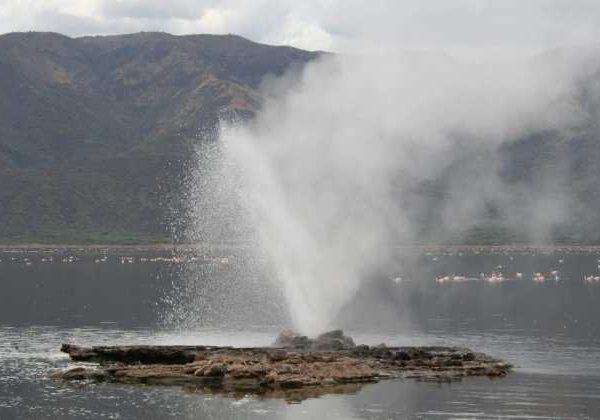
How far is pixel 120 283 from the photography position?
17688 centimetres

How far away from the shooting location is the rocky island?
71.9 m

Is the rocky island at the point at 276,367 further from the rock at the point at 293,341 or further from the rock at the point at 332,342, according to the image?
the rock at the point at 293,341

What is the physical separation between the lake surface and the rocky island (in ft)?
5.53

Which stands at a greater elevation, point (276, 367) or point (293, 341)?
point (293, 341)

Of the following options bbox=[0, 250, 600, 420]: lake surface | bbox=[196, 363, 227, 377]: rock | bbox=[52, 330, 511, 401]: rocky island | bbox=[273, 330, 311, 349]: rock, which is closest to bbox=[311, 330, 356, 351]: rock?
bbox=[52, 330, 511, 401]: rocky island

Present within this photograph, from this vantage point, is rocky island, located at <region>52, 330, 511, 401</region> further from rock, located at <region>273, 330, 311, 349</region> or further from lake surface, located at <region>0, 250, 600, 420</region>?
lake surface, located at <region>0, 250, 600, 420</region>

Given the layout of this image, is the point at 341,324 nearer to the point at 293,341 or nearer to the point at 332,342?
the point at 293,341

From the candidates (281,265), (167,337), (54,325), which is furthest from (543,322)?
(54,325)

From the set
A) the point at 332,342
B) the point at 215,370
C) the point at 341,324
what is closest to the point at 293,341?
the point at 332,342

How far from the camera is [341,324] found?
11269 centimetres

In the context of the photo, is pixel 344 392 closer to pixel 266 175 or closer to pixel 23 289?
pixel 266 175

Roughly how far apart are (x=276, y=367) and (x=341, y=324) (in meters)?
39.4

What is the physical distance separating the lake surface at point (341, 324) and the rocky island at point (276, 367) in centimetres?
169

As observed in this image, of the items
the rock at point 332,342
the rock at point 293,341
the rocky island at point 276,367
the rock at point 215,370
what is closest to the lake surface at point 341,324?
the rocky island at point 276,367
